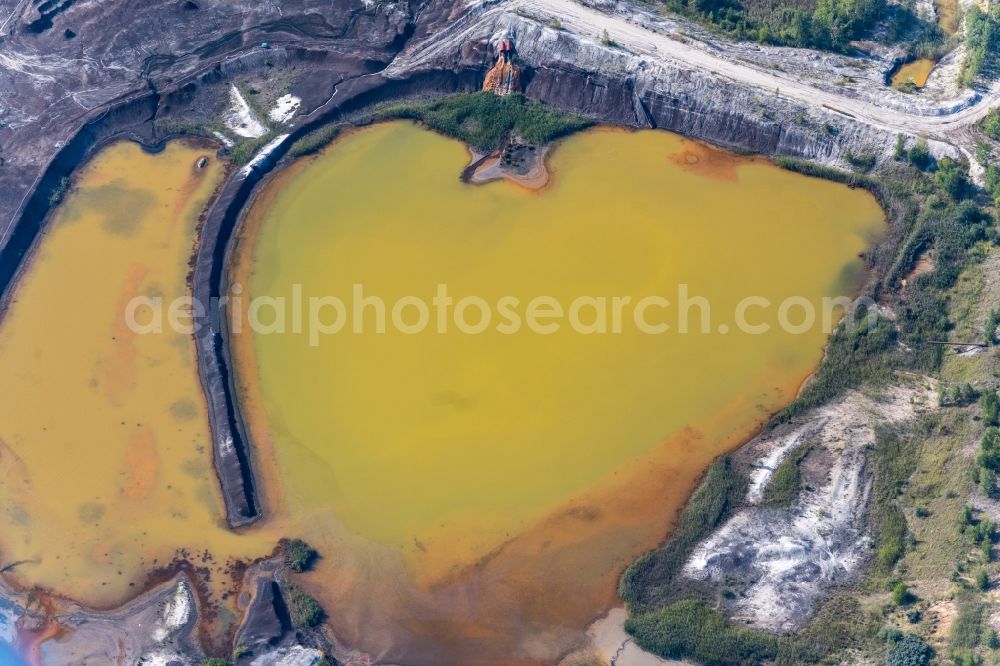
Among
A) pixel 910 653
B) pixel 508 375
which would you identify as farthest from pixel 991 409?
pixel 508 375

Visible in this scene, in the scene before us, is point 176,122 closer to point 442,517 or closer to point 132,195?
point 132,195

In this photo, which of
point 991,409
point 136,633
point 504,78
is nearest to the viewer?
point 136,633

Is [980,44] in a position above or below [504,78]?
A: above

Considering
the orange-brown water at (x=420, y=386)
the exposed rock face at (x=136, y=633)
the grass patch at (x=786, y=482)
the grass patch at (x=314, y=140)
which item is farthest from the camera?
the grass patch at (x=314, y=140)

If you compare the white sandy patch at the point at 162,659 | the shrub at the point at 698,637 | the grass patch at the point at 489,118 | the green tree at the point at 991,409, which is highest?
the grass patch at the point at 489,118

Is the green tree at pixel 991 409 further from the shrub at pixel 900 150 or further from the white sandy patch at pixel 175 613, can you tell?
the white sandy patch at pixel 175 613

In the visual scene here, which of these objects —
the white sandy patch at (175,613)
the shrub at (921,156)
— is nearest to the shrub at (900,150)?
the shrub at (921,156)

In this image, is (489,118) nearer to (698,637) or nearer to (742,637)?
(698,637)
